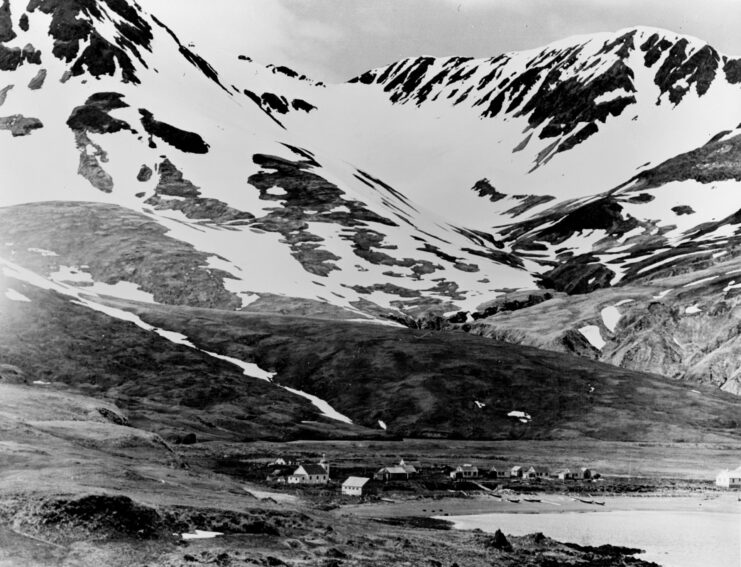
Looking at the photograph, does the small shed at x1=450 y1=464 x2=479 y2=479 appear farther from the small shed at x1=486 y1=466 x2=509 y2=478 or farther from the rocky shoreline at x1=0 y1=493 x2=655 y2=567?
the rocky shoreline at x1=0 y1=493 x2=655 y2=567

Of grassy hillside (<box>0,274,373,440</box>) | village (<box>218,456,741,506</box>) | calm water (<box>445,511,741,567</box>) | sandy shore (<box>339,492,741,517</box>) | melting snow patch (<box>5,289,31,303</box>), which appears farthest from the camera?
melting snow patch (<box>5,289,31,303</box>)

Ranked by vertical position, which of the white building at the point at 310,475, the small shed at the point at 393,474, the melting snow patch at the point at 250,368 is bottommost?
the white building at the point at 310,475

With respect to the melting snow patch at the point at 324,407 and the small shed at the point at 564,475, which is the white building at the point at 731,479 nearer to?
the small shed at the point at 564,475

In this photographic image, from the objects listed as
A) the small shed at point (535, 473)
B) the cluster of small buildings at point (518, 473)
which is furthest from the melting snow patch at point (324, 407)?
the small shed at point (535, 473)

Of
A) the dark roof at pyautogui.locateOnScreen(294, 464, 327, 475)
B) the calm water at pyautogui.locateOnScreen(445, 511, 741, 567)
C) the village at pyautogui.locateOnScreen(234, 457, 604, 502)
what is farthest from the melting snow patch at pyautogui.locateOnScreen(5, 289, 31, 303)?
the calm water at pyautogui.locateOnScreen(445, 511, 741, 567)

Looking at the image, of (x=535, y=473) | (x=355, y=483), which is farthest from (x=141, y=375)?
(x=355, y=483)

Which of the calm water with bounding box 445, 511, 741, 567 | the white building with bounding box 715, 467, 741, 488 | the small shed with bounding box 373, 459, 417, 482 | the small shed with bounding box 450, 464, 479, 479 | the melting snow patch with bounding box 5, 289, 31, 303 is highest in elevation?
the melting snow patch with bounding box 5, 289, 31, 303

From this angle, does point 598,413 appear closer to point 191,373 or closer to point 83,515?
point 191,373
